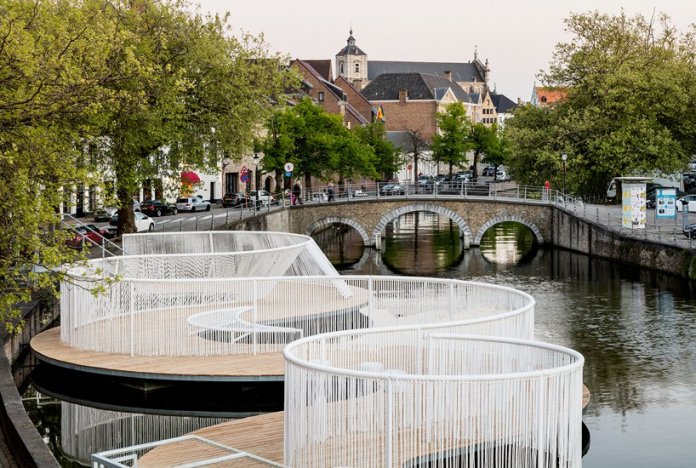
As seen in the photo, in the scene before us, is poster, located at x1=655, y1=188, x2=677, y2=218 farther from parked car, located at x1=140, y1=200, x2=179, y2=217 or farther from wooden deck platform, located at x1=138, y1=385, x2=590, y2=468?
wooden deck platform, located at x1=138, y1=385, x2=590, y2=468

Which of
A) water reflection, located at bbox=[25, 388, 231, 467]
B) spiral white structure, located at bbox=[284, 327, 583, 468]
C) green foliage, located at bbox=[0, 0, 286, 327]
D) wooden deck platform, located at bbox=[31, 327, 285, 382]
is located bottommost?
water reflection, located at bbox=[25, 388, 231, 467]

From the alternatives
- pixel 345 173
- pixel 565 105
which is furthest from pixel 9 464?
pixel 345 173

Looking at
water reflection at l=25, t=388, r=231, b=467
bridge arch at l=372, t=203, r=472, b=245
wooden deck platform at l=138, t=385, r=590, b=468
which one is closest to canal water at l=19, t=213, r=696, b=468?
water reflection at l=25, t=388, r=231, b=467

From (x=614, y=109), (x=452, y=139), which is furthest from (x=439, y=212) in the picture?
(x=452, y=139)

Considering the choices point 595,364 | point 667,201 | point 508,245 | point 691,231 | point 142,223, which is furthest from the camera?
point 508,245

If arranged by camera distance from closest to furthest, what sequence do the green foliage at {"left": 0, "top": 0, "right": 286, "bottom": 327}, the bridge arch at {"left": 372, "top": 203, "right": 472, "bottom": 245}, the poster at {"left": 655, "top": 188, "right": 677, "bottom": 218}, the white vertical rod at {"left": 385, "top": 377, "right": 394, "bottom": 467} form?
the white vertical rod at {"left": 385, "top": 377, "right": 394, "bottom": 467}
the green foliage at {"left": 0, "top": 0, "right": 286, "bottom": 327}
the poster at {"left": 655, "top": 188, "right": 677, "bottom": 218}
the bridge arch at {"left": 372, "top": 203, "right": 472, "bottom": 245}

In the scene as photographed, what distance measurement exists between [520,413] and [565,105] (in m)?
55.0

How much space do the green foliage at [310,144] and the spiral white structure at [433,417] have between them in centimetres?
5605

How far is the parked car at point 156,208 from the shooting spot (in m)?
62.4

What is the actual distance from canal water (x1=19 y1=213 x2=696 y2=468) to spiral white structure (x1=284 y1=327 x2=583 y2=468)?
6.22 metres

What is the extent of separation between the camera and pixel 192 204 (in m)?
68.9

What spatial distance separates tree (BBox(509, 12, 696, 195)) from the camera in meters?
61.9

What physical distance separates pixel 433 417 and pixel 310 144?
60455 mm

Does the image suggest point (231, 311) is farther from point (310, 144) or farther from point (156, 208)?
point (310, 144)
